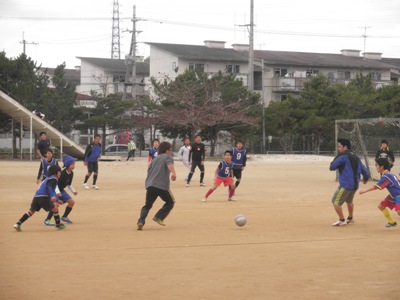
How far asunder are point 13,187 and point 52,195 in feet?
41.5

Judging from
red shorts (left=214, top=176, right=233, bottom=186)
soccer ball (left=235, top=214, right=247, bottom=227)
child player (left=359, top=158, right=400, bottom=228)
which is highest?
child player (left=359, top=158, right=400, bottom=228)

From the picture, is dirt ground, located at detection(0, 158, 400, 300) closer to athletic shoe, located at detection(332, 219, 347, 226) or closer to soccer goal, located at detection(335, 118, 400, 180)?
athletic shoe, located at detection(332, 219, 347, 226)

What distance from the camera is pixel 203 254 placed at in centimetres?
1113

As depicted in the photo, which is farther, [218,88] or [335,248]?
[218,88]

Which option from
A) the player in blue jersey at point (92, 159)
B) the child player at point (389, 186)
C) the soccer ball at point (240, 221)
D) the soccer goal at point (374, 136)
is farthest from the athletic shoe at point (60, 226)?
the soccer goal at point (374, 136)

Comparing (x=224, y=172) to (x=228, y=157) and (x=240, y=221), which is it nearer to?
(x=228, y=157)

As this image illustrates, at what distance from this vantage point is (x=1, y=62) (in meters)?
53.7

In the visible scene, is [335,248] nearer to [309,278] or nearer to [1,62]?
[309,278]

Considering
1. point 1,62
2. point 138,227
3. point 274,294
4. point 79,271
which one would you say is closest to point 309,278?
point 274,294

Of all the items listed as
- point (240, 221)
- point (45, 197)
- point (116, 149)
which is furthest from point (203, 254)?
point (116, 149)

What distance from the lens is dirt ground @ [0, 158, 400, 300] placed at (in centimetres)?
853

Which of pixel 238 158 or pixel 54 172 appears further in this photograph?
pixel 238 158

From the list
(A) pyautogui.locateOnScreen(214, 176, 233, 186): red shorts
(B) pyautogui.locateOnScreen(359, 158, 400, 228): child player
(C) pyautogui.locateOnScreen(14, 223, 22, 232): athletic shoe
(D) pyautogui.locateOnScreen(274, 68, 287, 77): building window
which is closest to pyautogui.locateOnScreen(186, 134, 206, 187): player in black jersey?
(A) pyautogui.locateOnScreen(214, 176, 233, 186): red shorts

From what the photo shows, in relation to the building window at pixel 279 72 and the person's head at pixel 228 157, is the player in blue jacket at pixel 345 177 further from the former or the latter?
the building window at pixel 279 72
